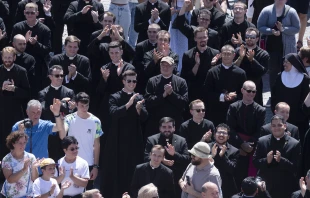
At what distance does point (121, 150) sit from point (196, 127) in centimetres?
127

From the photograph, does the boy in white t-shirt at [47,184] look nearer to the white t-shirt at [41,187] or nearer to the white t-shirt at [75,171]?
the white t-shirt at [41,187]

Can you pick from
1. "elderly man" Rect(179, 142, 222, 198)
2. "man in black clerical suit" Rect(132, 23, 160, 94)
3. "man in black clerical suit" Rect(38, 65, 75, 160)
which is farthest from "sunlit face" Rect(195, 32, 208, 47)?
"elderly man" Rect(179, 142, 222, 198)

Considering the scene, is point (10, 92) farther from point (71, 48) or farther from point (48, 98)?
point (71, 48)

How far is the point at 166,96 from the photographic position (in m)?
15.1

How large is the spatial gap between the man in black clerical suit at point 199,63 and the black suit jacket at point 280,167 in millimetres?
2167

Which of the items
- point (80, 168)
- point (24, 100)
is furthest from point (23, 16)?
point (80, 168)

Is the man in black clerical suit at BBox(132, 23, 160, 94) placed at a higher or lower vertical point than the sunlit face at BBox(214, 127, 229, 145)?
higher

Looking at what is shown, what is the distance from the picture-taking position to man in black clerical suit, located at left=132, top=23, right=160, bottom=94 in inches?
642

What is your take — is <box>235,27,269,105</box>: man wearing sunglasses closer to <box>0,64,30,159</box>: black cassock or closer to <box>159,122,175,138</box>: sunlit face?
<box>159,122,175,138</box>: sunlit face

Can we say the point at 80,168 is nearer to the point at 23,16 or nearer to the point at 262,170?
the point at 262,170

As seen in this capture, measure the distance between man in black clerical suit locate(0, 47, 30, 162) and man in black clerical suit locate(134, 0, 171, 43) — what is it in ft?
8.94

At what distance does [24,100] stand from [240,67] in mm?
3566

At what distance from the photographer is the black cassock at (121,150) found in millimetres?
15031

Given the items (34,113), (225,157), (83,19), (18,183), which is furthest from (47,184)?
(83,19)
